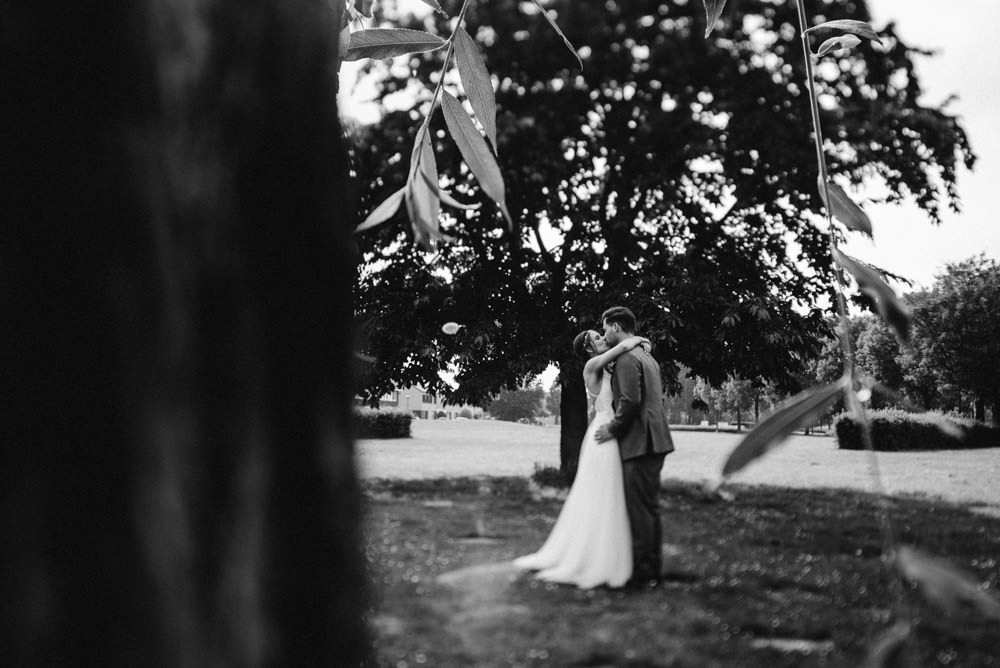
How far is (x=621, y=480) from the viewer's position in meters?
5.07

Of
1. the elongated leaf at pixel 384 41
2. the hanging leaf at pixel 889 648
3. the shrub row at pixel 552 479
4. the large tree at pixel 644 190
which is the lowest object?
the shrub row at pixel 552 479

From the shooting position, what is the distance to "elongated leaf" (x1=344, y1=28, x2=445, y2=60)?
0.66 meters

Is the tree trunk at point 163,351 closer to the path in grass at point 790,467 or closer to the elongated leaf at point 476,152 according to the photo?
the elongated leaf at point 476,152

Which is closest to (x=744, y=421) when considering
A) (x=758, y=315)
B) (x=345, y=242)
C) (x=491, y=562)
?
(x=758, y=315)

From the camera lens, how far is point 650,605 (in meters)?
4.41

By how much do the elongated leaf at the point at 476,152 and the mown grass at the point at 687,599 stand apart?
2.30 metres

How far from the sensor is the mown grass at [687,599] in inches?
140

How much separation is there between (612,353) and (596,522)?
126 centimetres

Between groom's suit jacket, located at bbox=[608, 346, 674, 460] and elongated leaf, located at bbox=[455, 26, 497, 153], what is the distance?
4169mm

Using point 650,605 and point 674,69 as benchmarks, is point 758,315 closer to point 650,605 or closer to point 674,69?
point 674,69

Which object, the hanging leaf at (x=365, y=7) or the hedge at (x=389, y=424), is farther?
the hedge at (x=389, y=424)

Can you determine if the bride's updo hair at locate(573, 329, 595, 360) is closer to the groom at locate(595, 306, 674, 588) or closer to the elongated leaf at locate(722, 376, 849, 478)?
the groom at locate(595, 306, 674, 588)

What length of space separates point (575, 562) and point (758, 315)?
488 centimetres

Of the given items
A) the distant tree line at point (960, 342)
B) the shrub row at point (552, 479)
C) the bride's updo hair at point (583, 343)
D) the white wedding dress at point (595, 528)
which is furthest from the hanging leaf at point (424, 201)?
the distant tree line at point (960, 342)
